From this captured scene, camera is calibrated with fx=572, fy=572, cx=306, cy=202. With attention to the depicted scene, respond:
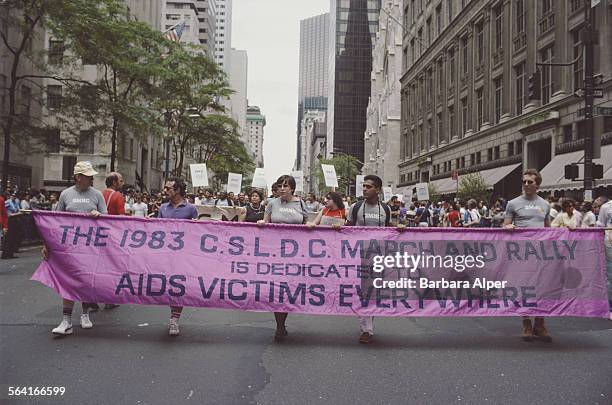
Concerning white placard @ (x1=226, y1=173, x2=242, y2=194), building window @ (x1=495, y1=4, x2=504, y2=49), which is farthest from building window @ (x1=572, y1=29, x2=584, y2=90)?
white placard @ (x1=226, y1=173, x2=242, y2=194)

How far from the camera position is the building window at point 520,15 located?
31911mm

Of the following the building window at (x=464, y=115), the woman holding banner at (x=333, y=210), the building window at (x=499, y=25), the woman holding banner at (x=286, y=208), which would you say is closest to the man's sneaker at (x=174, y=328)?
the woman holding banner at (x=286, y=208)

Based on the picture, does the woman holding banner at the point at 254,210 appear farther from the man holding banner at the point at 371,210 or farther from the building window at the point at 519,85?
the building window at the point at 519,85

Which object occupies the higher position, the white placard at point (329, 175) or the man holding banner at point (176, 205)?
the white placard at point (329, 175)

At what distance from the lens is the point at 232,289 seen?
21.7ft

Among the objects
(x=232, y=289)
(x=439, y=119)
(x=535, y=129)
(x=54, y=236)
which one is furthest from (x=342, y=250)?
(x=439, y=119)

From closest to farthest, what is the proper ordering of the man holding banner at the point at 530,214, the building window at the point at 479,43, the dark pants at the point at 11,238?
1. the man holding banner at the point at 530,214
2. the dark pants at the point at 11,238
3. the building window at the point at 479,43

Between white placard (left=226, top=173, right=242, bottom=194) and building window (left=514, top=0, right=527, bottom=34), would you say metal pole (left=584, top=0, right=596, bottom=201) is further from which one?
building window (left=514, top=0, right=527, bottom=34)

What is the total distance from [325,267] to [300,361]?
135 centimetres

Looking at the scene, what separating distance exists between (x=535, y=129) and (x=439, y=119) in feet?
69.5

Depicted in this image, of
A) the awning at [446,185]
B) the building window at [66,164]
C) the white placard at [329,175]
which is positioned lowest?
the white placard at [329,175]

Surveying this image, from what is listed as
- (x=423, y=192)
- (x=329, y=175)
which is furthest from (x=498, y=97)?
(x=329, y=175)

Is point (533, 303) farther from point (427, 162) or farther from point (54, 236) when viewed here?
point (427, 162)

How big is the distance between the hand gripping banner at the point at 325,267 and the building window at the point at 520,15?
2835cm
